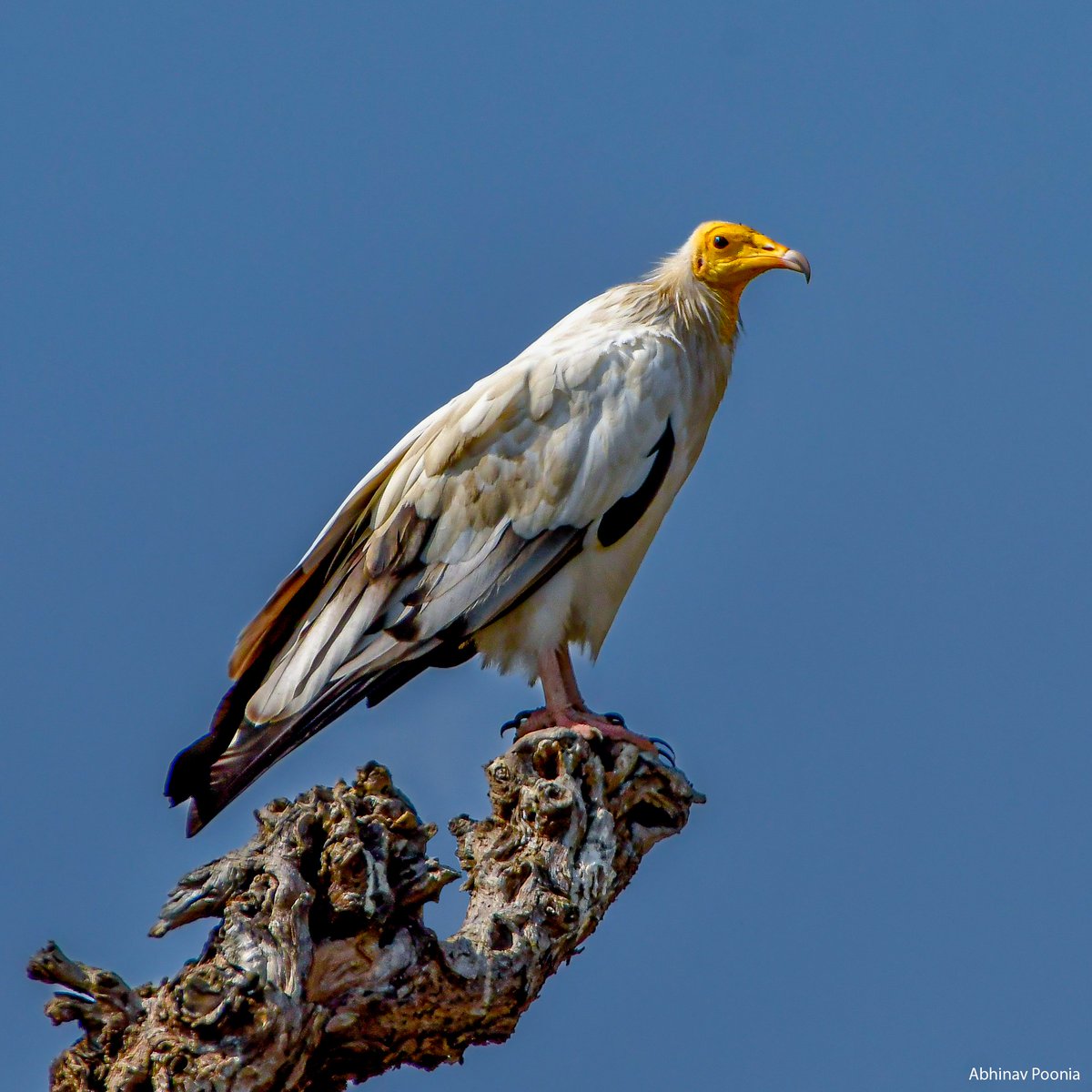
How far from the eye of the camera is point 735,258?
863 cm

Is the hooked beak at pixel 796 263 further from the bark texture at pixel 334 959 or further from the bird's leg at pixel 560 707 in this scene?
the bark texture at pixel 334 959

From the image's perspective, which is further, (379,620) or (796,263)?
(796,263)

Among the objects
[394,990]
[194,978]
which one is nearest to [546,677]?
[394,990]

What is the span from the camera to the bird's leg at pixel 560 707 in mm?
7656

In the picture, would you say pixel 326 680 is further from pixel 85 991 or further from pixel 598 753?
pixel 85 991

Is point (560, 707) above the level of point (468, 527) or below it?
below

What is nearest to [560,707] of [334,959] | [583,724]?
[583,724]

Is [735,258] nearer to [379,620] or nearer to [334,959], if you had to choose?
[379,620]

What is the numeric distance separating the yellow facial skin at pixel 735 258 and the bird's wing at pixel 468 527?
2.77ft

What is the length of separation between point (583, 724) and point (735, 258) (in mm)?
2874

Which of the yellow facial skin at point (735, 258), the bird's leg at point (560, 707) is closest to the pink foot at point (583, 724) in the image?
the bird's leg at point (560, 707)

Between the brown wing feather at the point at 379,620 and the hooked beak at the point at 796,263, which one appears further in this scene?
the hooked beak at the point at 796,263

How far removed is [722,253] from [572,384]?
1456 millimetres

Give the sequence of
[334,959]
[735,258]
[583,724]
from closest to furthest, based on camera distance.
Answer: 1. [334,959]
2. [583,724]
3. [735,258]
